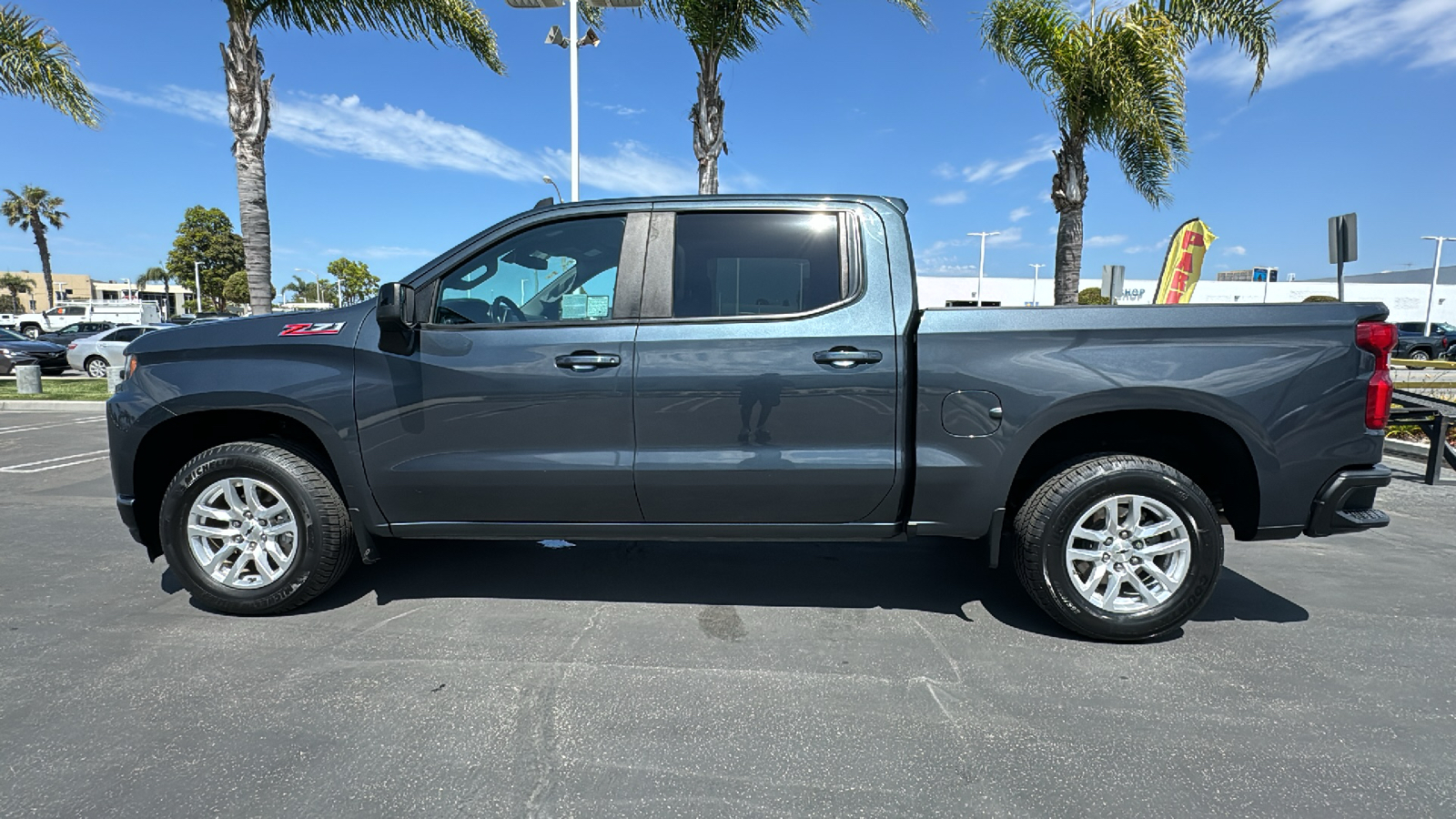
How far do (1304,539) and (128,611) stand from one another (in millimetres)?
6906

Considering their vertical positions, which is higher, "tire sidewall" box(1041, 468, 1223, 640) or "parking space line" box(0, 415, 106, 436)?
"tire sidewall" box(1041, 468, 1223, 640)

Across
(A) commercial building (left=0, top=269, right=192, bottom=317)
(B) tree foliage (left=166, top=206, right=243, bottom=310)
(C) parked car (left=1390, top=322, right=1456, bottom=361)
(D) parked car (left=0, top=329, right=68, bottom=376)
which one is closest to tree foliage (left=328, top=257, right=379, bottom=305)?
(A) commercial building (left=0, top=269, right=192, bottom=317)

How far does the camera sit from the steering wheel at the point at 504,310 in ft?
10.9

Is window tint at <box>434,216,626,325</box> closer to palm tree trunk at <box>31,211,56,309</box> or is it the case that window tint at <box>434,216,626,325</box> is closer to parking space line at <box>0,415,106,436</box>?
parking space line at <box>0,415,106,436</box>

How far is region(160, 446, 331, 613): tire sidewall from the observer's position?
3.30 meters

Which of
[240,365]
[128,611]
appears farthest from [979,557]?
[128,611]

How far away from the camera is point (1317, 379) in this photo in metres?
2.97

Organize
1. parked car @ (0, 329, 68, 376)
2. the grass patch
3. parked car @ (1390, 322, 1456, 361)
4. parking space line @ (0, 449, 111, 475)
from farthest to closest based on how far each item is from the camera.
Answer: parked car @ (1390, 322, 1456, 361), parked car @ (0, 329, 68, 376), the grass patch, parking space line @ (0, 449, 111, 475)

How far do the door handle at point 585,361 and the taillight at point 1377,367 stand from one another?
305 centimetres

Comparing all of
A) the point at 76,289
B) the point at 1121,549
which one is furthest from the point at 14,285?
the point at 1121,549

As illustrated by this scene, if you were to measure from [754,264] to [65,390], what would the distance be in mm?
16424

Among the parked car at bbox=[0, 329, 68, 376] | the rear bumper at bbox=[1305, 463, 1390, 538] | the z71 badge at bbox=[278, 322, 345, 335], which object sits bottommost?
the rear bumper at bbox=[1305, 463, 1390, 538]

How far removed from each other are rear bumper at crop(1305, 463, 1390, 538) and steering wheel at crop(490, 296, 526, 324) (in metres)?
3.51

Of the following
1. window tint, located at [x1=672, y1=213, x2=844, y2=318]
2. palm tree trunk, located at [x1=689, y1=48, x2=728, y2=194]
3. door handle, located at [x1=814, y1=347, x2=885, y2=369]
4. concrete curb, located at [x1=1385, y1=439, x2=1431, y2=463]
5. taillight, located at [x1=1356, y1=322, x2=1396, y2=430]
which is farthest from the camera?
palm tree trunk, located at [x1=689, y1=48, x2=728, y2=194]
